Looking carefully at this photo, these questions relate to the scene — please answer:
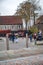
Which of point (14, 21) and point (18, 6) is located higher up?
point (18, 6)

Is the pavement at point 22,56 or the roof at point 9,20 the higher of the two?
the pavement at point 22,56

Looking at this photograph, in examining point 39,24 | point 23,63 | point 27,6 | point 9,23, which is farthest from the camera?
point 9,23

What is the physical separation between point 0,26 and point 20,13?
3052 cm

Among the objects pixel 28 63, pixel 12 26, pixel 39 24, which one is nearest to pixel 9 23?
pixel 12 26

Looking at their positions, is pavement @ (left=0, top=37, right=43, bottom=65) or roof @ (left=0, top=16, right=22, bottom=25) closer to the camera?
pavement @ (left=0, top=37, right=43, bottom=65)

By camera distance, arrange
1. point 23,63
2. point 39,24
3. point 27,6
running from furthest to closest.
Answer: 1. point 27,6
2. point 39,24
3. point 23,63

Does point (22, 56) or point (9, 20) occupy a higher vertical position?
point (22, 56)

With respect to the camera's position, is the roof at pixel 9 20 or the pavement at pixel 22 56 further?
the roof at pixel 9 20

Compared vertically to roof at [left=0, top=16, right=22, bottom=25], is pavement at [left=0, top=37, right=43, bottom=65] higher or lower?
higher

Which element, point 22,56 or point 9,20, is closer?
point 22,56

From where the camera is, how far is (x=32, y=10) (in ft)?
187

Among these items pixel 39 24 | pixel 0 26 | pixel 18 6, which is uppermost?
pixel 18 6

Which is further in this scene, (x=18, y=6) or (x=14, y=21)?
(x=14, y=21)

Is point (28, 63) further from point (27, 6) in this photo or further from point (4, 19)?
point (4, 19)
